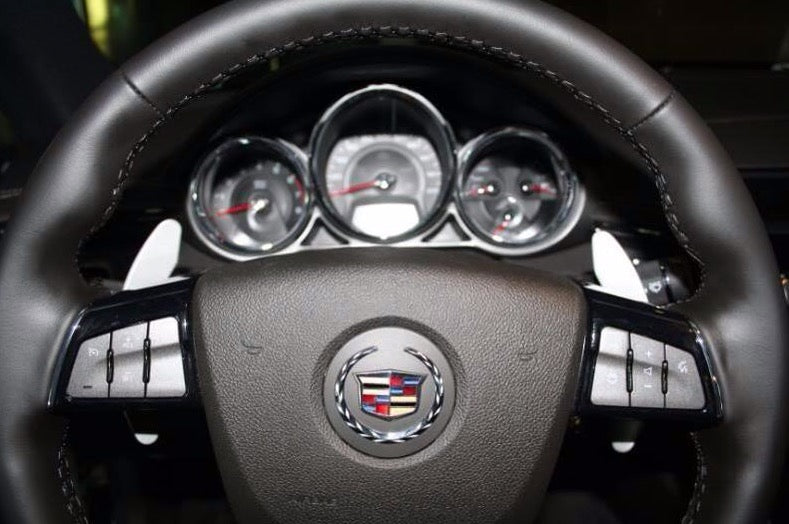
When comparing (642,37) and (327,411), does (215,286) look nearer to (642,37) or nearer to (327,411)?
(327,411)

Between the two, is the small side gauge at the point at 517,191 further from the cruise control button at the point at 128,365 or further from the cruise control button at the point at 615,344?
the cruise control button at the point at 128,365

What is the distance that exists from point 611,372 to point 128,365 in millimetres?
559

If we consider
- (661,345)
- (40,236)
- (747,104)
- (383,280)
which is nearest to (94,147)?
(40,236)

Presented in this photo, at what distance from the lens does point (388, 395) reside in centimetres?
96

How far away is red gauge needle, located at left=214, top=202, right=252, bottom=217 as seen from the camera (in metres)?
2.05

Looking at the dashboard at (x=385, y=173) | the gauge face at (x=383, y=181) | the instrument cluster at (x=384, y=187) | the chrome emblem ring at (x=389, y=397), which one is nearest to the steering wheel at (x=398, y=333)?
the chrome emblem ring at (x=389, y=397)

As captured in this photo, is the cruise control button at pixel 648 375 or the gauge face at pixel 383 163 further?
the gauge face at pixel 383 163

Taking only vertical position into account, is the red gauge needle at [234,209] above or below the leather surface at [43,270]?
above

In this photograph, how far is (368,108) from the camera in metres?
1.99

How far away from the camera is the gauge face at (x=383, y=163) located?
76.1 inches

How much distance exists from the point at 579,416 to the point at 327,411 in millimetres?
295

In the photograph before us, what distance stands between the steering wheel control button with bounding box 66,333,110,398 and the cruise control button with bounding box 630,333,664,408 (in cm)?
61

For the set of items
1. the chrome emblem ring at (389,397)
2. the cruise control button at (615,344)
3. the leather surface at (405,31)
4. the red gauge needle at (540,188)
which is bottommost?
the chrome emblem ring at (389,397)

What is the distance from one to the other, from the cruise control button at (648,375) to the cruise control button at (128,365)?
0.57 meters
